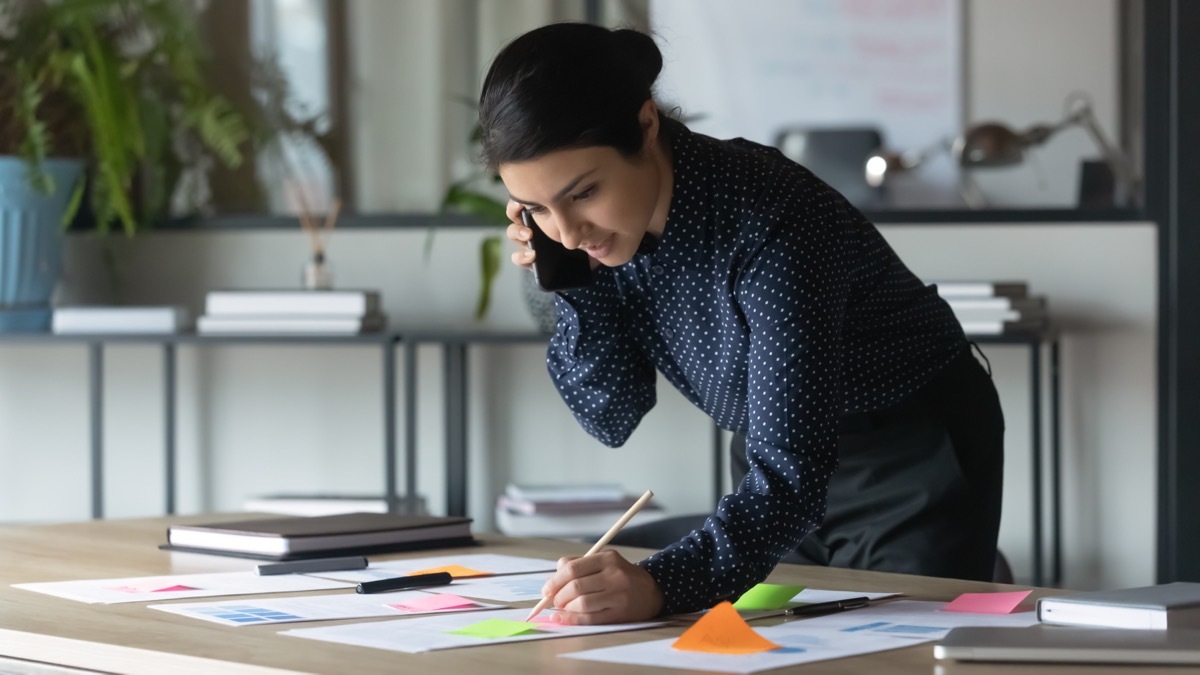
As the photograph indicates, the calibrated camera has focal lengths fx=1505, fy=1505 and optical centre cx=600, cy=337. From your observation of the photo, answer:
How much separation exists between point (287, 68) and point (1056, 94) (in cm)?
192

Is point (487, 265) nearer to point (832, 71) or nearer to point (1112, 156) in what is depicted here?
point (832, 71)

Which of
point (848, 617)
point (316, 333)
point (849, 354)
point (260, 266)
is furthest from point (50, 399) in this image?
point (848, 617)

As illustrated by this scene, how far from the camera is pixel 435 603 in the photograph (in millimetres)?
1314

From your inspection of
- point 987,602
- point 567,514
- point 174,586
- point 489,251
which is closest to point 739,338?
point 987,602

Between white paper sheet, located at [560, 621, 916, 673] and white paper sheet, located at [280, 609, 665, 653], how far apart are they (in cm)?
7

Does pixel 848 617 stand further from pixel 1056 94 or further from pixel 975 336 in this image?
pixel 1056 94

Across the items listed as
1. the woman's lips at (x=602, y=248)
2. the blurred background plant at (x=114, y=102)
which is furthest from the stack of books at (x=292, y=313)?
the woman's lips at (x=602, y=248)

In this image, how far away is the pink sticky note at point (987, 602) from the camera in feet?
4.12

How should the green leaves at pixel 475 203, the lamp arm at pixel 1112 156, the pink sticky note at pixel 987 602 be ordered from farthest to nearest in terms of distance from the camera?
the lamp arm at pixel 1112 156 → the green leaves at pixel 475 203 → the pink sticky note at pixel 987 602

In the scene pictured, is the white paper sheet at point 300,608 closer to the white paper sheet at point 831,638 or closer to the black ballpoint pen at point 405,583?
the black ballpoint pen at point 405,583

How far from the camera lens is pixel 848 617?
1243mm

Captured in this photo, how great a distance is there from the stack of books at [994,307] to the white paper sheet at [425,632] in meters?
1.69

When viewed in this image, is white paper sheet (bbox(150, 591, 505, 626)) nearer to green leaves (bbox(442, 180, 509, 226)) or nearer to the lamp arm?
green leaves (bbox(442, 180, 509, 226))

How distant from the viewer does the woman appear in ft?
4.32
